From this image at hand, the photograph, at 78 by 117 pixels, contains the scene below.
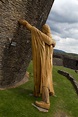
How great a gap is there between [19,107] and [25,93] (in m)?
2.47

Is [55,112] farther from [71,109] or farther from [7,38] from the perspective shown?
[7,38]

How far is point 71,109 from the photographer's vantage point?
1378 centimetres

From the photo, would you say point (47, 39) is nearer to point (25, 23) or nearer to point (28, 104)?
point (25, 23)

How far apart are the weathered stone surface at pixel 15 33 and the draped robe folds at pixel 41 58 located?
1.07m

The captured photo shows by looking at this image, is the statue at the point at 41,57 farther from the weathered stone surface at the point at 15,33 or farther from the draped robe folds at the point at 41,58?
the weathered stone surface at the point at 15,33

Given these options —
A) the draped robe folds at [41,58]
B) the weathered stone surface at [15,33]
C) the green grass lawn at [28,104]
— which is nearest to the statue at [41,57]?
the draped robe folds at [41,58]

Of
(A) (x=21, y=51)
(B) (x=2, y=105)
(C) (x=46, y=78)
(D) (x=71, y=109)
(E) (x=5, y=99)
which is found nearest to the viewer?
(B) (x=2, y=105)

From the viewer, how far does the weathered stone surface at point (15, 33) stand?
39.1ft

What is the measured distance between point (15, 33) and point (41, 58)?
80.8 inches

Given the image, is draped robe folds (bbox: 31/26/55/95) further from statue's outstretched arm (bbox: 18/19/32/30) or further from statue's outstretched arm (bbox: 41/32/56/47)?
statue's outstretched arm (bbox: 18/19/32/30)

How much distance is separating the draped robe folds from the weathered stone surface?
1071 millimetres

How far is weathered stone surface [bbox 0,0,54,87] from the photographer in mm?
11909

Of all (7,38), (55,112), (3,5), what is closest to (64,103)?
(55,112)

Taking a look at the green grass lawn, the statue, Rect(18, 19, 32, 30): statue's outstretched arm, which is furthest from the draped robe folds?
the green grass lawn
